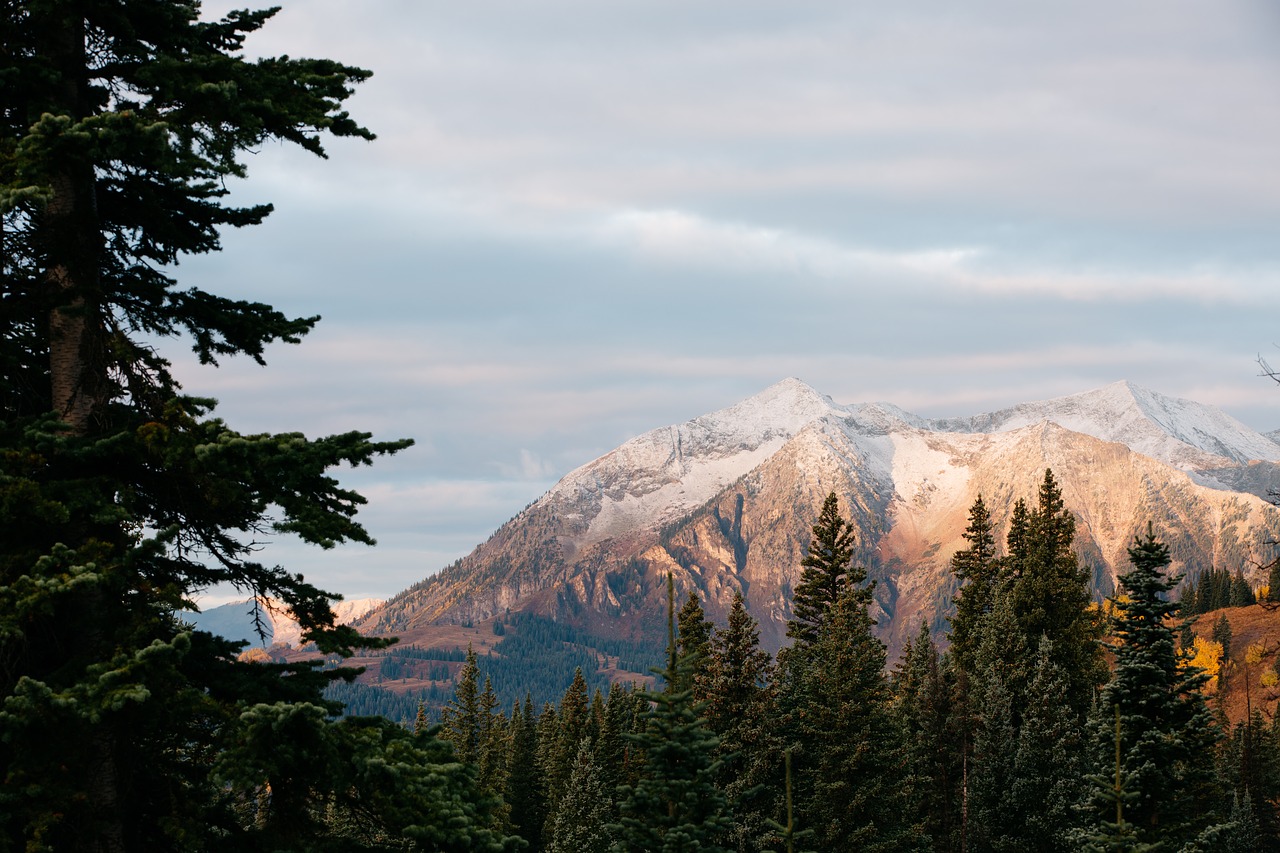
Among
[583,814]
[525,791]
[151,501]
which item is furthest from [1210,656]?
[151,501]

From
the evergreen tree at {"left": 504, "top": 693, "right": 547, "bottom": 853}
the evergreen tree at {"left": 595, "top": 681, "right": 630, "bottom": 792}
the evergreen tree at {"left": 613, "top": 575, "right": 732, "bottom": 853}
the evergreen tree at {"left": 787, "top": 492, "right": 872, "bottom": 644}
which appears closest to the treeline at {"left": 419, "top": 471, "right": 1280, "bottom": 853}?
the evergreen tree at {"left": 613, "top": 575, "right": 732, "bottom": 853}

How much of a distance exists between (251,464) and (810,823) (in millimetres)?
→ 42980

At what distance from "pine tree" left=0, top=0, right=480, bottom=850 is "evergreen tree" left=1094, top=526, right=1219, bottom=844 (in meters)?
28.4

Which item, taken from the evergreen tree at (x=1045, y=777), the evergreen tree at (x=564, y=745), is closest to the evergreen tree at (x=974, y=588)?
the evergreen tree at (x=1045, y=777)

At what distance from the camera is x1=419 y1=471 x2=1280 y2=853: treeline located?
3006 centimetres

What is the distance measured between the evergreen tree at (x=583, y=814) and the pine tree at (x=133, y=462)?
49927mm

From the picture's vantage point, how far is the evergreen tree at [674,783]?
2150cm

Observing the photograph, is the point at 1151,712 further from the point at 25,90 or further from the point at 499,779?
the point at 499,779

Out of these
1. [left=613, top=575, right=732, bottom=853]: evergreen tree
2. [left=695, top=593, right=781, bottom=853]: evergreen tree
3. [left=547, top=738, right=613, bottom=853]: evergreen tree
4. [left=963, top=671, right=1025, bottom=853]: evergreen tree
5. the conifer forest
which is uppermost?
the conifer forest

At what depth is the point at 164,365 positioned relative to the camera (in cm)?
1463

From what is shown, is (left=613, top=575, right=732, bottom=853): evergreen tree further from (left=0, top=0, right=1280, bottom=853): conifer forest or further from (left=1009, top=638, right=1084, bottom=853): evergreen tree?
(left=1009, top=638, right=1084, bottom=853): evergreen tree

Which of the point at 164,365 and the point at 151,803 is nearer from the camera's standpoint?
the point at 151,803

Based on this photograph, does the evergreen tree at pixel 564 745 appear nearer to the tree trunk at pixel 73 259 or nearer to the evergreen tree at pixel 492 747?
the evergreen tree at pixel 492 747

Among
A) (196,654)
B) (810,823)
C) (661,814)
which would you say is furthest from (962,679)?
(196,654)
